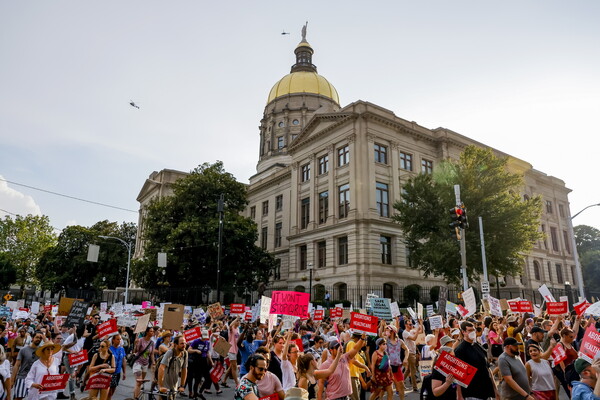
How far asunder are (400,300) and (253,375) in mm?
33738

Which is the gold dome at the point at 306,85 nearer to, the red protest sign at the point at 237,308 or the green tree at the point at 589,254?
the green tree at the point at 589,254

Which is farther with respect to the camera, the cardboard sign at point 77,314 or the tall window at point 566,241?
the tall window at point 566,241

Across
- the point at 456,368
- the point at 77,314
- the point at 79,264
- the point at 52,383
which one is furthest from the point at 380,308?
the point at 79,264

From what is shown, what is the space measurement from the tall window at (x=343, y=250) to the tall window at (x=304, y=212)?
252 inches

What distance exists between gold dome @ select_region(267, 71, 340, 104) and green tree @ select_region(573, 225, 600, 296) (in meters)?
50.7

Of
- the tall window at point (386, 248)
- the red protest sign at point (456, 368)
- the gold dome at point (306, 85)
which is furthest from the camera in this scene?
the gold dome at point (306, 85)

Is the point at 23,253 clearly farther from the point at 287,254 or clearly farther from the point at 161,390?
the point at 161,390

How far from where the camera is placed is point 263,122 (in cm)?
7631

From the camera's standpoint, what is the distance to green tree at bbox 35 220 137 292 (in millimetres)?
63938

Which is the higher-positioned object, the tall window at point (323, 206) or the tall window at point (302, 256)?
the tall window at point (323, 206)

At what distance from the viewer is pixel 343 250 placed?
135 feet

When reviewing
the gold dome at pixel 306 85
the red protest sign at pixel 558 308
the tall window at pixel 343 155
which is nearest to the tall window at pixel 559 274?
the tall window at pixel 343 155

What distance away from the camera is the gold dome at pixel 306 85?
7138cm

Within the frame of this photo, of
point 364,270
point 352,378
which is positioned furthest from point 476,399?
point 364,270
